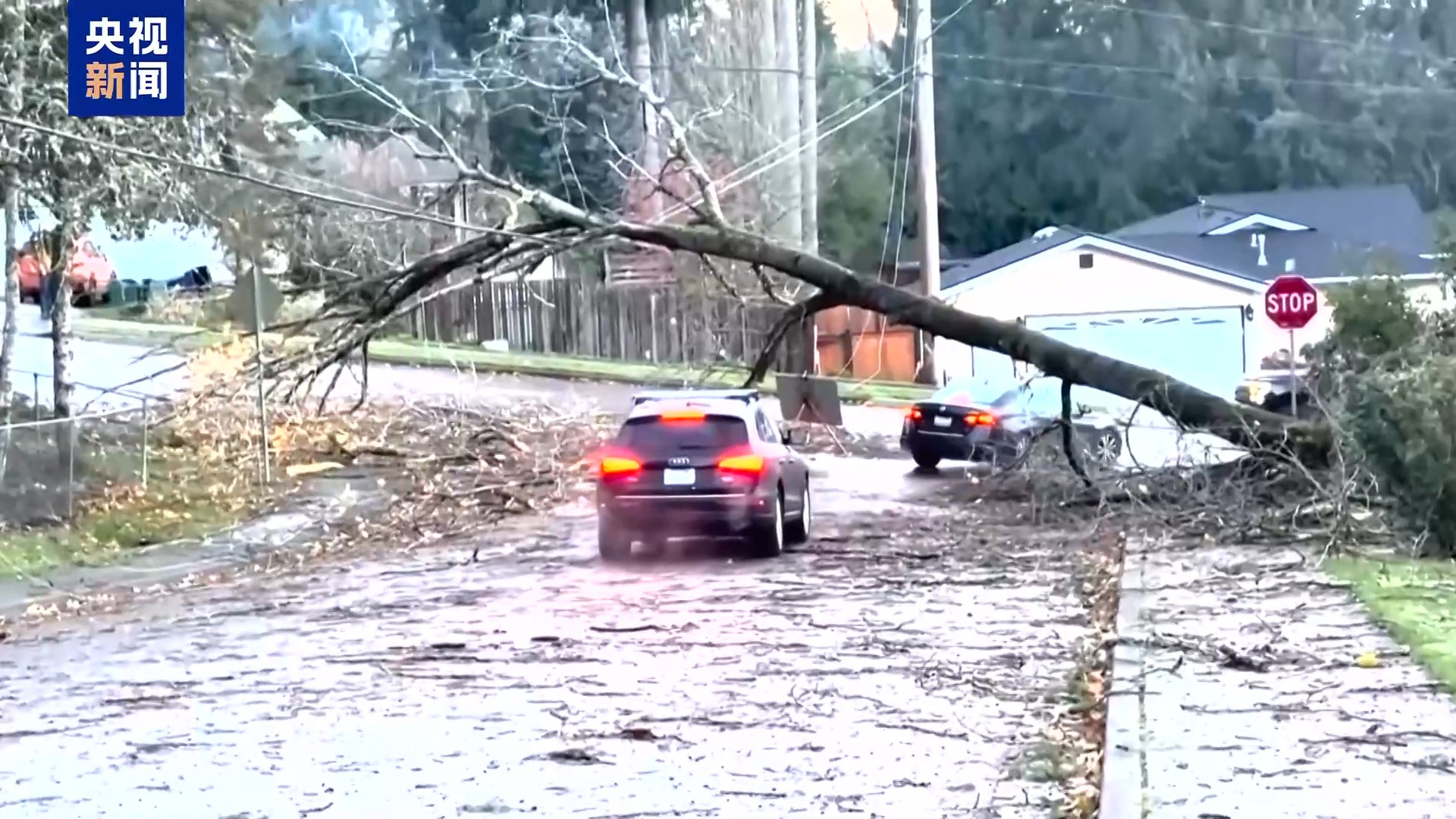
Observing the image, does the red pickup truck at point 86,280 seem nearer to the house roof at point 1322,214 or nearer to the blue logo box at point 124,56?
the blue logo box at point 124,56

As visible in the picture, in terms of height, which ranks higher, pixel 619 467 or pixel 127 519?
pixel 619 467

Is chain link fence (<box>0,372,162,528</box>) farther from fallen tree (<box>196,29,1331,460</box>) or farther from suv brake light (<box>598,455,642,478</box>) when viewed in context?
suv brake light (<box>598,455,642,478</box>)

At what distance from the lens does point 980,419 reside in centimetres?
2438

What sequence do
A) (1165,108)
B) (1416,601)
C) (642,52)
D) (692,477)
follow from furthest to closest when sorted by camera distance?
(1165,108), (642,52), (692,477), (1416,601)

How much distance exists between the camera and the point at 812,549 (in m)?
17.6

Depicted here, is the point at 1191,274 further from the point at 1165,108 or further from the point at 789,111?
the point at 1165,108

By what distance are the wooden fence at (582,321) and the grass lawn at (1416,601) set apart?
970 inches

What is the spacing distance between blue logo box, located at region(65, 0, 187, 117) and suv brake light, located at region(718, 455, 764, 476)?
21.8 ft

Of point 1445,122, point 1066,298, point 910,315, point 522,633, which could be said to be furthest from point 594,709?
point 1445,122

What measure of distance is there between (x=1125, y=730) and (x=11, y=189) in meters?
14.7

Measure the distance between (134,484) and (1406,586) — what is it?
587 inches

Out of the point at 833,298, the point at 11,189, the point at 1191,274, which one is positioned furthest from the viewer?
the point at 1191,274

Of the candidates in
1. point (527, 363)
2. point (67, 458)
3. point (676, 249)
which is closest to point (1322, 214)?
point (527, 363)

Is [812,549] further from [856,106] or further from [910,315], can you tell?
[856,106]
